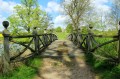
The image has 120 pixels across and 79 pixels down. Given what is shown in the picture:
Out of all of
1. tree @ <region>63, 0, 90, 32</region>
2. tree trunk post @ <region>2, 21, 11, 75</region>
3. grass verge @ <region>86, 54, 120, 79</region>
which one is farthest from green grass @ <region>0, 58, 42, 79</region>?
tree @ <region>63, 0, 90, 32</region>

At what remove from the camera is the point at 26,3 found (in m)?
50.4

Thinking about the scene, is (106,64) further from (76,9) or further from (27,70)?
(76,9)

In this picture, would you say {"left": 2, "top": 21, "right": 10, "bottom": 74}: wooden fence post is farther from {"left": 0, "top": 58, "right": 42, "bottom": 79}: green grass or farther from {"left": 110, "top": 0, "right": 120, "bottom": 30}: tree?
{"left": 110, "top": 0, "right": 120, "bottom": 30}: tree

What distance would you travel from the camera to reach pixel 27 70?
9.40 metres

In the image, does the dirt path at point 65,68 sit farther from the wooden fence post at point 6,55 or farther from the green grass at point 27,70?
the wooden fence post at point 6,55

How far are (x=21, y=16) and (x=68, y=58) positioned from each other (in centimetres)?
3966

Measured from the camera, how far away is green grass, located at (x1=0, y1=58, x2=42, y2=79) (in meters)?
8.54

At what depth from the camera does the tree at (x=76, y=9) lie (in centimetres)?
4356

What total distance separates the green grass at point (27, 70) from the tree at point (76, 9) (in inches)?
1297

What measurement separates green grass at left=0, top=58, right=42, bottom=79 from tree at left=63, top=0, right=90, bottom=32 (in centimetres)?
3293

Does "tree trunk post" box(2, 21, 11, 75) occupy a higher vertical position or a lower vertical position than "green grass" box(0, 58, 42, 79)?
higher

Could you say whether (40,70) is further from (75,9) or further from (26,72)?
(75,9)

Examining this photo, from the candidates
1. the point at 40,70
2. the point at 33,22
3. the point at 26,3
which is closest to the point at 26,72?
the point at 40,70

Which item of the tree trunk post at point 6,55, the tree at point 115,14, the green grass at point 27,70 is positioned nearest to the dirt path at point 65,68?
the green grass at point 27,70
